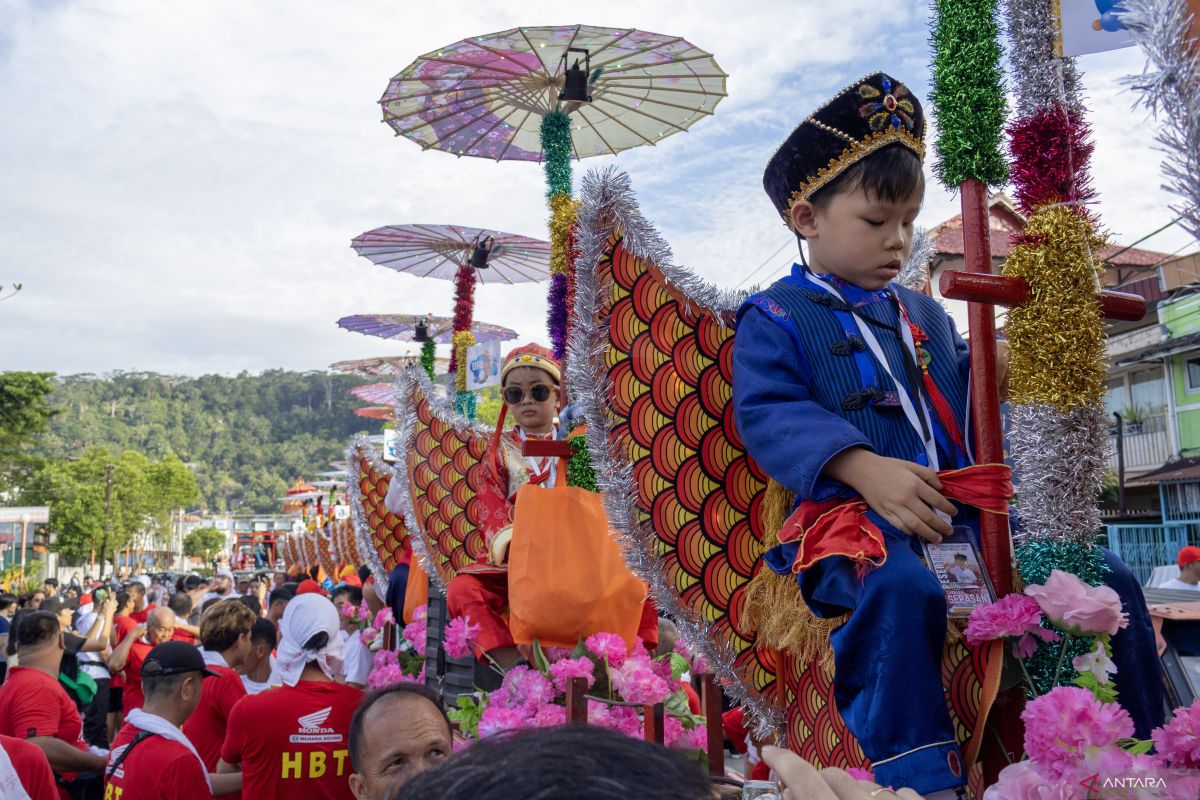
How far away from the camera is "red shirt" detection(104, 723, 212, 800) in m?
3.36

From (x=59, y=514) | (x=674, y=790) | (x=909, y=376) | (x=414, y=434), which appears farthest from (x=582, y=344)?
(x=59, y=514)

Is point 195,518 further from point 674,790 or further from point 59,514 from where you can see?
point 674,790

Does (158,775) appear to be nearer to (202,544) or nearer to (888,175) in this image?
(888,175)

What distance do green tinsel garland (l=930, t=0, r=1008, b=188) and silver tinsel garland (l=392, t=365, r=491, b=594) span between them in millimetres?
3694

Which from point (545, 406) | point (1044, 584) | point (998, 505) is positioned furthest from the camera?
point (545, 406)

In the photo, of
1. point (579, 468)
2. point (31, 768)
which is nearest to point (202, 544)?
point (31, 768)

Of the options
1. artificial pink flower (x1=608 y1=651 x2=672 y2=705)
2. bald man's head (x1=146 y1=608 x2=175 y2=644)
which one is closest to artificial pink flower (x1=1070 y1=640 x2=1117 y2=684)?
artificial pink flower (x1=608 y1=651 x2=672 y2=705)

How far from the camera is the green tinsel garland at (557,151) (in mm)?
5180

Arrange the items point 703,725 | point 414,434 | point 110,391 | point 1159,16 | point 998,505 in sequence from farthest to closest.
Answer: point 110,391 → point 414,434 → point 703,725 → point 998,505 → point 1159,16

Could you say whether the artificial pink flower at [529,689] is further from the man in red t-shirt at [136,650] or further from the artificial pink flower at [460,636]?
the man in red t-shirt at [136,650]

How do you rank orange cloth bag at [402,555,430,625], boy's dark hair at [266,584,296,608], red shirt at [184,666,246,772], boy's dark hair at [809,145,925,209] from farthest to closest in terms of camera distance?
boy's dark hair at [266,584,296,608] < orange cloth bag at [402,555,430,625] < red shirt at [184,666,246,772] < boy's dark hair at [809,145,925,209]

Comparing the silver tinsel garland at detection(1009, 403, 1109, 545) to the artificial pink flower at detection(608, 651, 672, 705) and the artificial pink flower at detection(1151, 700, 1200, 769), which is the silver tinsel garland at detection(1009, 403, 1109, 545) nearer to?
the artificial pink flower at detection(1151, 700, 1200, 769)

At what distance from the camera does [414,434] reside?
6.14 m

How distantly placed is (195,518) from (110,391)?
228 feet
